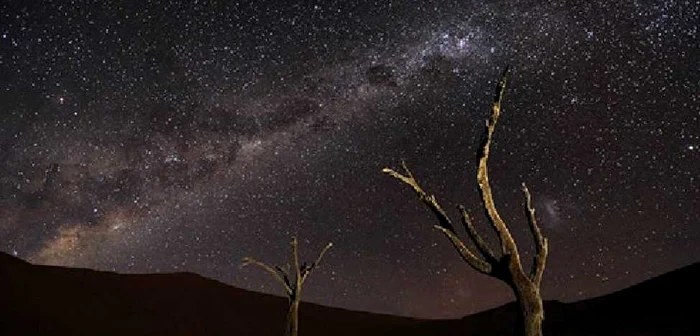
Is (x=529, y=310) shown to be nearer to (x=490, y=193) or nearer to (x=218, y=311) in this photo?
(x=490, y=193)

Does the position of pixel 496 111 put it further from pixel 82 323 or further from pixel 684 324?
pixel 82 323

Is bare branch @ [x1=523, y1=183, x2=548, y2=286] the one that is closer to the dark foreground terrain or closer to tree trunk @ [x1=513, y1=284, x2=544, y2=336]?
tree trunk @ [x1=513, y1=284, x2=544, y2=336]

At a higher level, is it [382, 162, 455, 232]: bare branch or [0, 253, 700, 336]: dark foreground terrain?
[0, 253, 700, 336]: dark foreground terrain

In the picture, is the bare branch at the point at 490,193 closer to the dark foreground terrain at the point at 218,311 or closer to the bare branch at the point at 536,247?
the bare branch at the point at 536,247

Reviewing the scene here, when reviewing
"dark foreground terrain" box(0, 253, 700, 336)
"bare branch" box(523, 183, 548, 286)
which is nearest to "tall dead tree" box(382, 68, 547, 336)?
"bare branch" box(523, 183, 548, 286)

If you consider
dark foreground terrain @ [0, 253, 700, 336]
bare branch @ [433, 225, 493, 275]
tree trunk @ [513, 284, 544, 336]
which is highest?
dark foreground terrain @ [0, 253, 700, 336]

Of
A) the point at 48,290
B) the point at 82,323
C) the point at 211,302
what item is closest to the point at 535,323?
the point at 82,323

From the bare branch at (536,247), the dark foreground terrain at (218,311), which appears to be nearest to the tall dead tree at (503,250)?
the bare branch at (536,247)

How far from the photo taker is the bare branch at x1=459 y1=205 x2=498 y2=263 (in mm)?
7648

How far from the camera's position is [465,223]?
7828 millimetres

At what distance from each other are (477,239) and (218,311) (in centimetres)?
4539

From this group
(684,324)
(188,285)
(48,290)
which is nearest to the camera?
(684,324)

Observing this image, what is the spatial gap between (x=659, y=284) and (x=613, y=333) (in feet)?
35.5

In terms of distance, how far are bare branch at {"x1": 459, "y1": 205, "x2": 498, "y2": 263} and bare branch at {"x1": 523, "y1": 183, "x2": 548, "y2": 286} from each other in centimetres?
53
